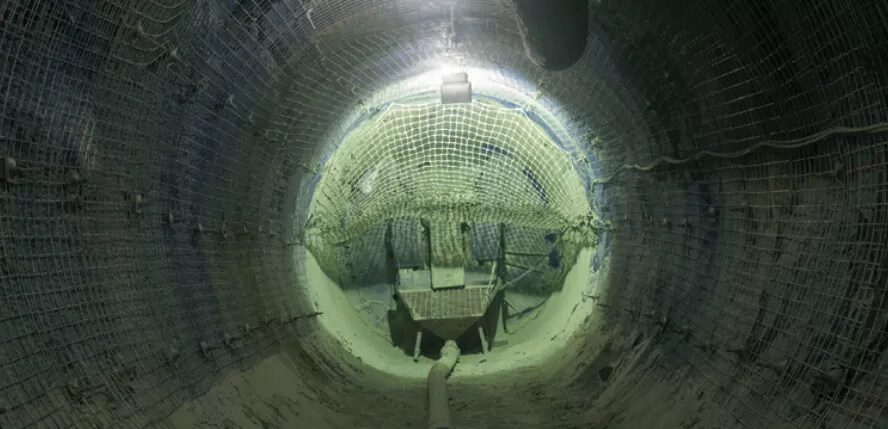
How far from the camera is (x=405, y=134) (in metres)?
7.81

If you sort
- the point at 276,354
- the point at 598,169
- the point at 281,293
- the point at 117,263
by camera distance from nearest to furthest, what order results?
the point at 117,263 → the point at 276,354 → the point at 281,293 → the point at 598,169

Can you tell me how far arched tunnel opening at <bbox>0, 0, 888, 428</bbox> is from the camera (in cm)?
275

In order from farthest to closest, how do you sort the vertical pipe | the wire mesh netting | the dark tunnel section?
the wire mesh netting → the vertical pipe → the dark tunnel section

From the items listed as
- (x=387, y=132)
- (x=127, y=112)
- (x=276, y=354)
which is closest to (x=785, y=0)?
(x=127, y=112)

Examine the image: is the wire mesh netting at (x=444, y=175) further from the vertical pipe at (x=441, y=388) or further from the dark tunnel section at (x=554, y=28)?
the dark tunnel section at (x=554, y=28)

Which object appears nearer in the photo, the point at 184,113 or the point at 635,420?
the point at 184,113

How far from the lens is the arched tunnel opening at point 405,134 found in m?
2.75

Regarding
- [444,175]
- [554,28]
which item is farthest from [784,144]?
[444,175]

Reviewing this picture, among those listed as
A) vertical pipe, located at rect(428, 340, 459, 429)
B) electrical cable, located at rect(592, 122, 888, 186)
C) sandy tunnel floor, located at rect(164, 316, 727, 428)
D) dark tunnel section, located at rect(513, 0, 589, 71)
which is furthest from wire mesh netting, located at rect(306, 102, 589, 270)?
dark tunnel section, located at rect(513, 0, 589, 71)

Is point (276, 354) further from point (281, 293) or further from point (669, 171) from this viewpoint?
point (669, 171)

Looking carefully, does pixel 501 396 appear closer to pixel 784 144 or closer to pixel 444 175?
pixel 784 144

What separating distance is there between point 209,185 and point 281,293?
5.18 feet

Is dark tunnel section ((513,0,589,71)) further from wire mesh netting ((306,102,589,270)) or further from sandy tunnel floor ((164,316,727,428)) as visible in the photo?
wire mesh netting ((306,102,589,270))

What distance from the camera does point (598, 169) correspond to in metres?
6.11
